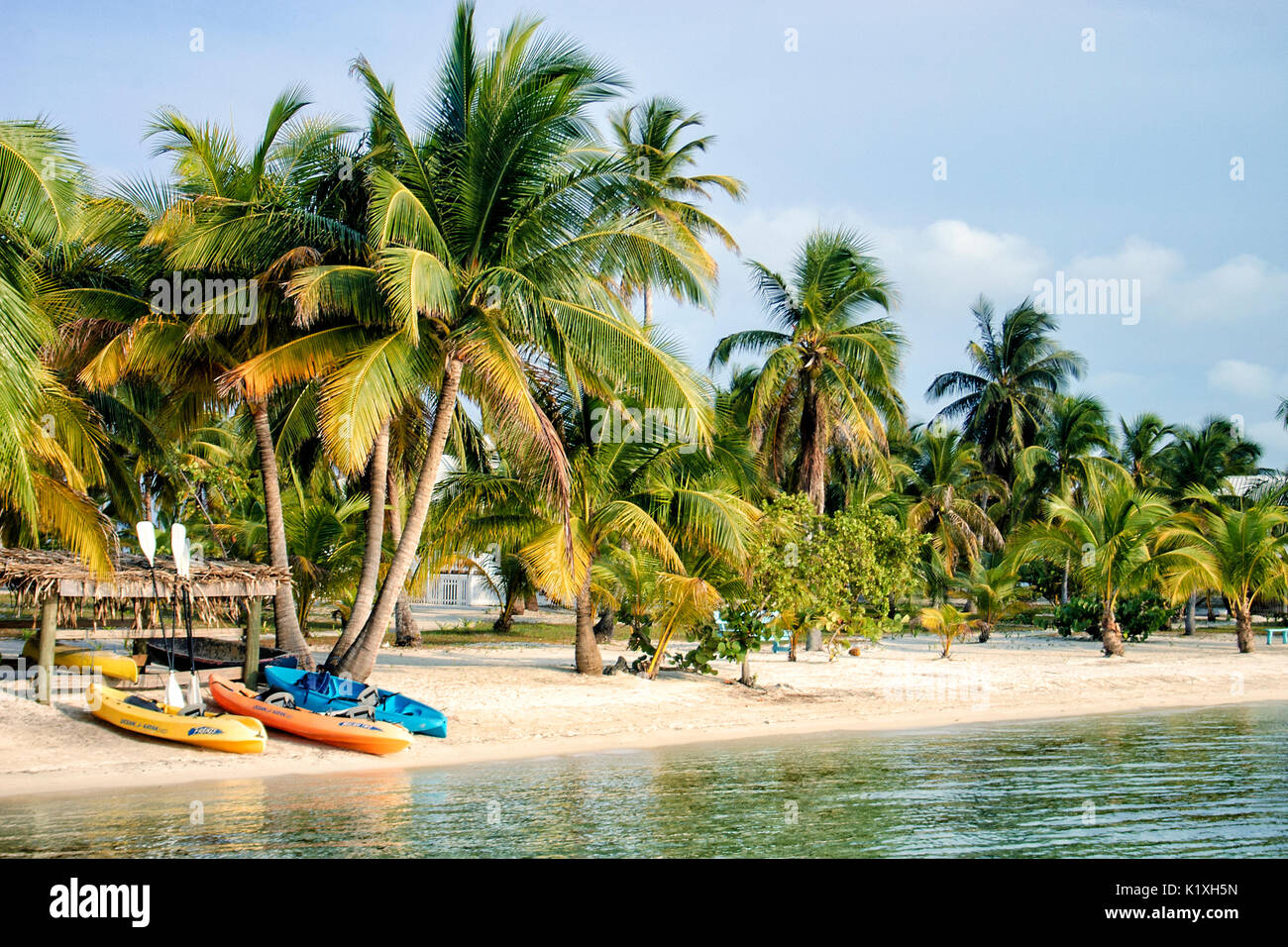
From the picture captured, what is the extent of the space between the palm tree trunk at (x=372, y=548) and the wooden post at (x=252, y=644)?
5.84 ft

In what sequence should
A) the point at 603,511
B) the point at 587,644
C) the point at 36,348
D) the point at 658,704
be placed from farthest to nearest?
the point at 587,644, the point at 603,511, the point at 658,704, the point at 36,348

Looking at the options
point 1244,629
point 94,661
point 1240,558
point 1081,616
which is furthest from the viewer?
point 1081,616

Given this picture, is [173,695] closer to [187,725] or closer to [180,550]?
[187,725]

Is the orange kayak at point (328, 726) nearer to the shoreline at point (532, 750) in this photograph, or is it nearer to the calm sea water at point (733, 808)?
the shoreline at point (532, 750)

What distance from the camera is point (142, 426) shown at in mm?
19844

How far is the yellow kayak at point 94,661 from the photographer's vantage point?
1527 centimetres

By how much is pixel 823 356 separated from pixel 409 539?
13738mm

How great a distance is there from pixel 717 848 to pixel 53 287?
40.1ft

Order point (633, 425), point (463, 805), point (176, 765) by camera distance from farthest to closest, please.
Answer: point (633, 425)
point (176, 765)
point (463, 805)

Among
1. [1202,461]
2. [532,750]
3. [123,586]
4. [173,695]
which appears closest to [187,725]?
[173,695]

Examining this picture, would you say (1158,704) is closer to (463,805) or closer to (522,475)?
(522,475)

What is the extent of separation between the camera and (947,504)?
34594 millimetres
